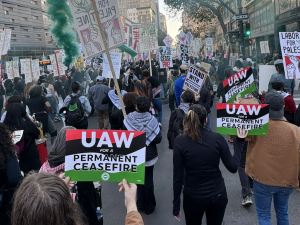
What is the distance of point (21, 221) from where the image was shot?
53.9 inches

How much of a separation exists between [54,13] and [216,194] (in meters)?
11.3

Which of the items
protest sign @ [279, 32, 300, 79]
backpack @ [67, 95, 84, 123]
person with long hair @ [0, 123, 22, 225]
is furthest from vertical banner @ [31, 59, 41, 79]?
person with long hair @ [0, 123, 22, 225]

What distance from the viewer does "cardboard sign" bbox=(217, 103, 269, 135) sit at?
9.94 feet

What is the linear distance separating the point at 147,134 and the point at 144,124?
15cm

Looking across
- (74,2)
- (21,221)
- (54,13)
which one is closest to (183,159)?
(21,221)

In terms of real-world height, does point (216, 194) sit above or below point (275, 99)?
below

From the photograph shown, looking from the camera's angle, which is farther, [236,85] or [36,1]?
[36,1]

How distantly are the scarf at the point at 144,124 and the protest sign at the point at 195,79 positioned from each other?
6.69 ft

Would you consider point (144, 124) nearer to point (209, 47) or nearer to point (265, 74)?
point (265, 74)

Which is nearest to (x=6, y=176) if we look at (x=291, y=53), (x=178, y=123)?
(x=178, y=123)

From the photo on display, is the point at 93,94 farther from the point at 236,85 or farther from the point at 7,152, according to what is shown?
the point at 7,152

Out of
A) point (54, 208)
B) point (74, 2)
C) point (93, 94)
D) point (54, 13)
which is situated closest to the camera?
point (54, 208)

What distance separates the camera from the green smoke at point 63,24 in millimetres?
11766

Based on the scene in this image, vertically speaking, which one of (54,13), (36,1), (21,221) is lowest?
(21,221)
